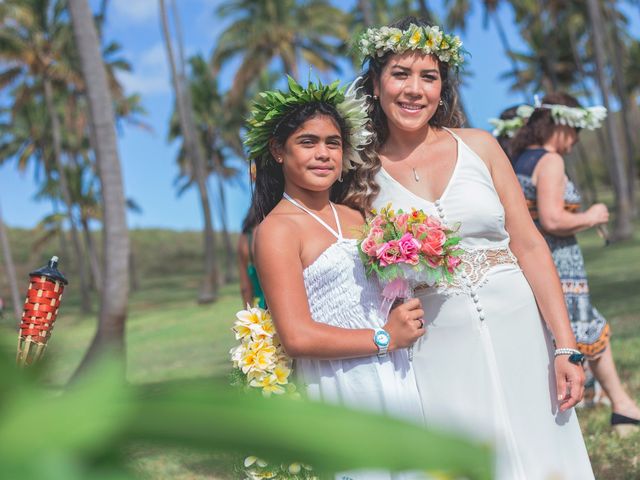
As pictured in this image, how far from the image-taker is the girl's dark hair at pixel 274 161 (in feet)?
9.40

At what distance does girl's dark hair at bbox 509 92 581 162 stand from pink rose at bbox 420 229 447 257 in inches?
104

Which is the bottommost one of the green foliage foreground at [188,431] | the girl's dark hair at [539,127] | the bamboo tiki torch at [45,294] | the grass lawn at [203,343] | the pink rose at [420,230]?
the grass lawn at [203,343]

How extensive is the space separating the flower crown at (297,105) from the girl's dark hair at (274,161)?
14mm

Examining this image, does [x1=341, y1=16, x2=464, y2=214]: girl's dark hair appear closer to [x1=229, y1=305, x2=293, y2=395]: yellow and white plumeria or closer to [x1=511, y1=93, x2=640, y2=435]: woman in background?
[x1=229, y1=305, x2=293, y2=395]: yellow and white plumeria

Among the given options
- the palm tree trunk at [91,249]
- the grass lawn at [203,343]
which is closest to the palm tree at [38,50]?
the palm tree trunk at [91,249]

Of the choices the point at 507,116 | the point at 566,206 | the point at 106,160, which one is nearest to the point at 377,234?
the point at 566,206

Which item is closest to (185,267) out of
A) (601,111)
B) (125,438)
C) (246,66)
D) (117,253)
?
(246,66)

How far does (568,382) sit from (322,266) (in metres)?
1.06

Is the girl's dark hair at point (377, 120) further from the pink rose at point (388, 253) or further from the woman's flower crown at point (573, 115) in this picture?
the woman's flower crown at point (573, 115)

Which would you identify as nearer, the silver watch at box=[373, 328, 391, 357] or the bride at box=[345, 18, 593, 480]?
the silver watch at box=[373, 328, 391, 357]

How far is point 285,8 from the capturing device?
1510 inches

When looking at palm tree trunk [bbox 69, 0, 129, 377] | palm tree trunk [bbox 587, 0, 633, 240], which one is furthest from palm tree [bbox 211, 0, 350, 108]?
palm tree trunk [bbox 69, 0, 129, 377]

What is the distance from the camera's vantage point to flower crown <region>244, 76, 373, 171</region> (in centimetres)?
286

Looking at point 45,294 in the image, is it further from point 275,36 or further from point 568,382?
point 275,36
